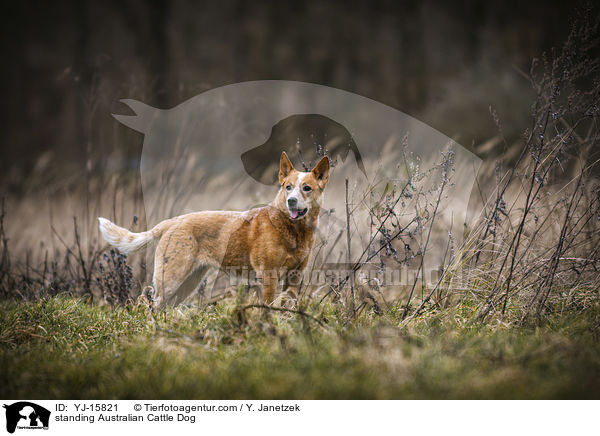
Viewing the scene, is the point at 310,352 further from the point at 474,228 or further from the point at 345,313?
the point at 474,228

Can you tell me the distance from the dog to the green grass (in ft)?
0.97

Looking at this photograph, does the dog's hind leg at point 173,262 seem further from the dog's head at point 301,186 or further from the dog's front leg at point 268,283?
the dog's head at point 301,186

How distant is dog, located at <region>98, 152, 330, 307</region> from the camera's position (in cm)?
289

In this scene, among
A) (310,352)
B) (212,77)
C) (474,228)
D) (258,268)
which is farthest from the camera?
(212,77)

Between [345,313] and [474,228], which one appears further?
[474,228]

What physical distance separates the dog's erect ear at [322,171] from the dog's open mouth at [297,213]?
21 centimetres

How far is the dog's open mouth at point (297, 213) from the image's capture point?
8.78ft

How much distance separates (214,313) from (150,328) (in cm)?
43

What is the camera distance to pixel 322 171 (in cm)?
275

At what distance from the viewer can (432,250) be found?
4152 millimetres

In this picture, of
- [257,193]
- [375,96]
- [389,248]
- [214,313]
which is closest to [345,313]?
[389,248]
